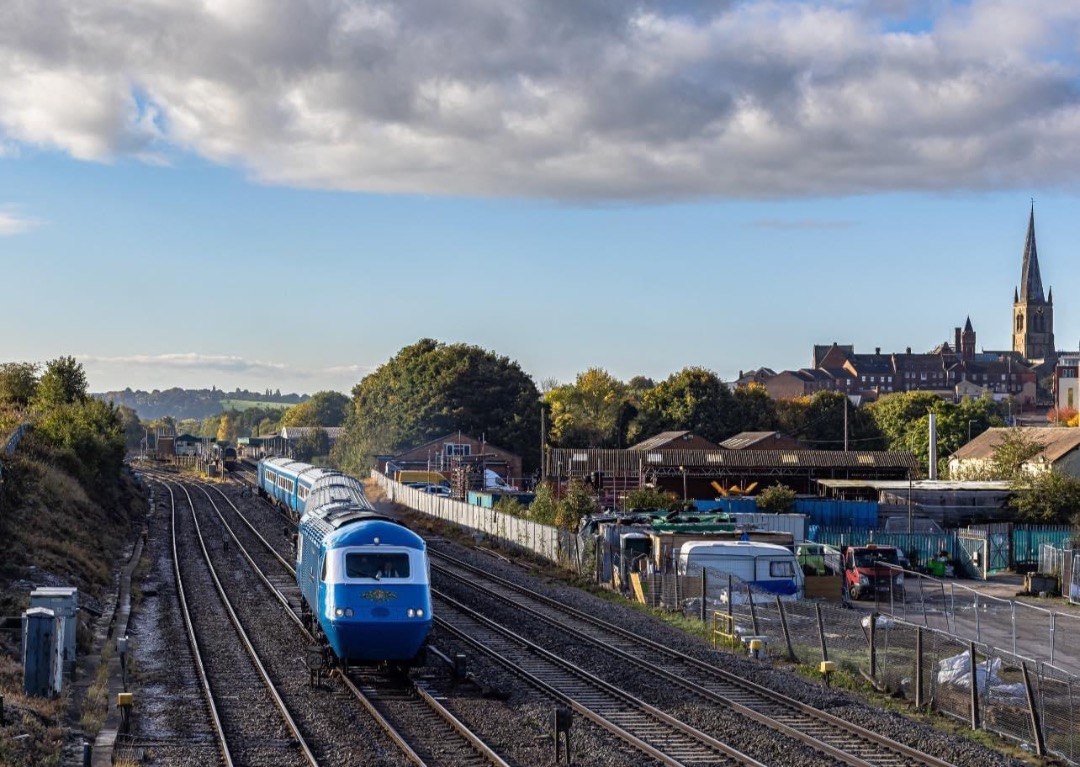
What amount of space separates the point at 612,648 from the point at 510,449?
261 ft

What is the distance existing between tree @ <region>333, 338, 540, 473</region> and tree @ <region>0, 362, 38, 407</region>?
36.5 meters

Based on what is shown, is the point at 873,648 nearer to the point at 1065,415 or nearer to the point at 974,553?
the point at 974,553

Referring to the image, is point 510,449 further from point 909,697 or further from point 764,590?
point 909,697

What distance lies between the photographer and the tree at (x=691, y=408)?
104 metres

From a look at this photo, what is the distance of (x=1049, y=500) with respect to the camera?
53.6m

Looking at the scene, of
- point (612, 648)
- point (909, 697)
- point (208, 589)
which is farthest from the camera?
point (208, 589)

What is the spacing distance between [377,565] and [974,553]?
1270 inches

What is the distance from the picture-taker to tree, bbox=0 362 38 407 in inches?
3083

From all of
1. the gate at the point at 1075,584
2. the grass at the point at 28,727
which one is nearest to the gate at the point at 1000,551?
the gate at the point at 1075,584

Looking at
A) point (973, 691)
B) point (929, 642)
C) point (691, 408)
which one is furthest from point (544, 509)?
point (691, 408)

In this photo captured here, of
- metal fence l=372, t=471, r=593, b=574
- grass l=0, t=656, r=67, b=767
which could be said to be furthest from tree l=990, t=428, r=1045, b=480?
grass l=0, t=656, r=67, b=767

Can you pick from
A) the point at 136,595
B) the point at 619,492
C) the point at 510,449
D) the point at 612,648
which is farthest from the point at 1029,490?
the point at 510,449

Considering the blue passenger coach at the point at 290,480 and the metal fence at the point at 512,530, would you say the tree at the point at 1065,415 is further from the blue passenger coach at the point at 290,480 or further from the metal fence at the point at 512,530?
the blue passenger coach at the point at 290,480

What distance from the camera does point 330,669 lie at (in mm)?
22078
